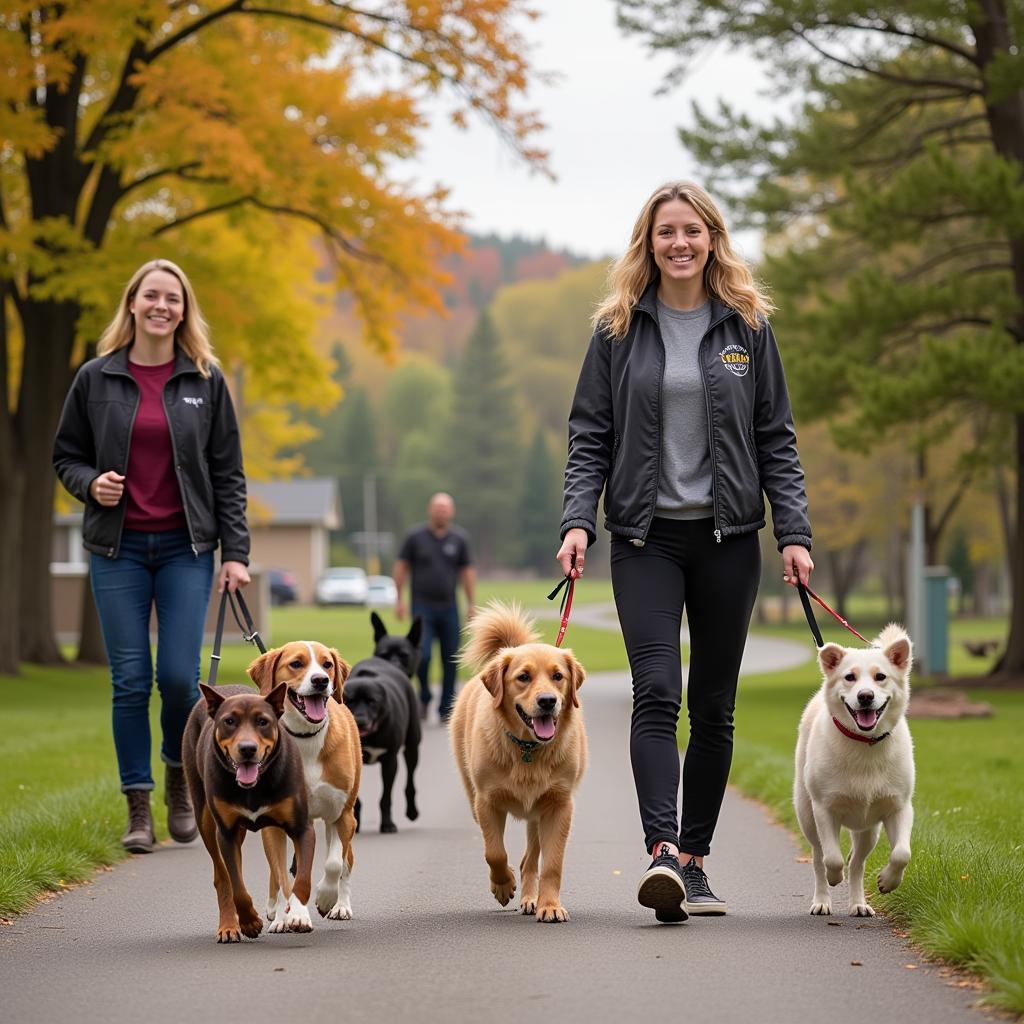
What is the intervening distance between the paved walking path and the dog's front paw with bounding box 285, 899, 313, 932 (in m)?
0.06

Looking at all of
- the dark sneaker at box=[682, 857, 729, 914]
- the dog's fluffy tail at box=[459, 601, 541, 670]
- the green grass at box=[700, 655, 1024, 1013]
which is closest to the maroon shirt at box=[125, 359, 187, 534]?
the dog's fluffy tail at box=[459, 601, 541, 670]

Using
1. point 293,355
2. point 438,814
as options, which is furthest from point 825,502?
point 438,814

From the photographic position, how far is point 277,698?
5.95 meters

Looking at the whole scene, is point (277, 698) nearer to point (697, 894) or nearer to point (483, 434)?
point (697, 894)

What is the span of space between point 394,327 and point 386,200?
2106mm

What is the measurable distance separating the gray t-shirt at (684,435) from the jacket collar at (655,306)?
0.05 metres

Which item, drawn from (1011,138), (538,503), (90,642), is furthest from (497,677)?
(538,503)

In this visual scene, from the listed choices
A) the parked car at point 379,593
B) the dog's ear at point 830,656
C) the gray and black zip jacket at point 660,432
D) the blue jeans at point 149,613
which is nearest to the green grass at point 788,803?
the blue jeans at point 149,613

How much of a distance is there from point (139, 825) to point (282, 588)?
210 feet

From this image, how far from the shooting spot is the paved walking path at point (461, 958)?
15.1 feet

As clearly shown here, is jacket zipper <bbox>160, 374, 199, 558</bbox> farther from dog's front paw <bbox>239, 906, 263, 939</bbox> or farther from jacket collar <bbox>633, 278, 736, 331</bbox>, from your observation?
jacket collar <bbox>633, 278, 736, 331</bbox>

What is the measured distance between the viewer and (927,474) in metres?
38.0

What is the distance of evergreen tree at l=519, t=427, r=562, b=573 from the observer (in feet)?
383

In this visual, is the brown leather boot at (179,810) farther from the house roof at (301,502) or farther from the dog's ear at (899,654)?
the house roof at (301,502)
